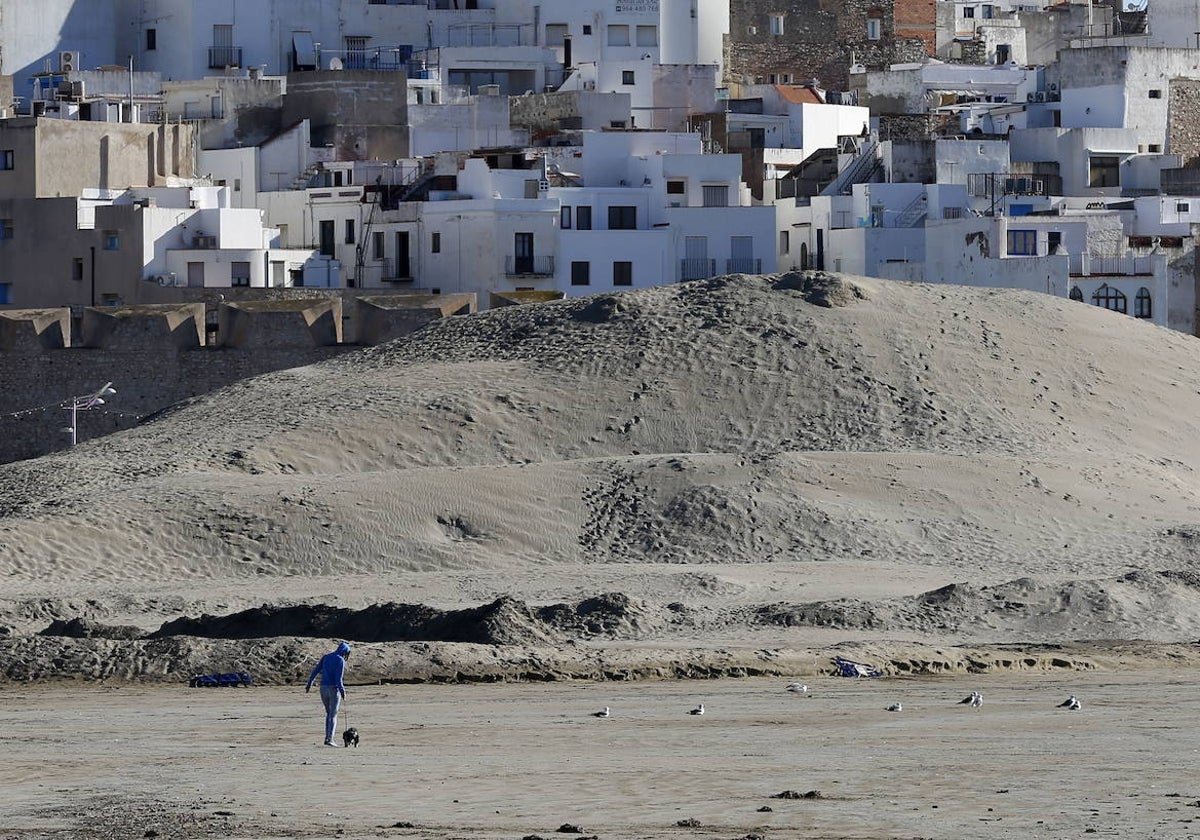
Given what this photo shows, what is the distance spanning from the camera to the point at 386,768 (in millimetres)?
18812

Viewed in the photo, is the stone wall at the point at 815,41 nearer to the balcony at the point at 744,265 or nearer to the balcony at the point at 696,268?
the balcony at the point at 744,265

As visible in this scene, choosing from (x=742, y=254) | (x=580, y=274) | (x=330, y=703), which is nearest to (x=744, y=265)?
(x=742, y=254)

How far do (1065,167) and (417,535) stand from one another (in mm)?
30788

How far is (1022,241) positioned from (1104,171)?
31.4 ft

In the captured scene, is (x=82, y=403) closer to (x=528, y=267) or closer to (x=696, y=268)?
(x=528, y=267)

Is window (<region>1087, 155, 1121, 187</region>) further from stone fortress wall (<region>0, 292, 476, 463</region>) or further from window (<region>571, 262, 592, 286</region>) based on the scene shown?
stone fortress wall (<region>0, 292, 476, 463</region>)

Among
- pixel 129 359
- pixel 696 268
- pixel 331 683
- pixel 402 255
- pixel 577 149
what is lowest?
pixel 129 359

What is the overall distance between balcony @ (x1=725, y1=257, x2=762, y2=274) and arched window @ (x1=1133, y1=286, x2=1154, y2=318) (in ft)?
25.6

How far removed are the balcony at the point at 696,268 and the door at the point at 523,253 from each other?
2914 millimetres

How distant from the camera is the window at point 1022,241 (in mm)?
50969

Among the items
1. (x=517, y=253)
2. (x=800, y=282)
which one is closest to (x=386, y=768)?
(x=800, y=282)

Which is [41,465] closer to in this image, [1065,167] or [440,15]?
[1065,167]

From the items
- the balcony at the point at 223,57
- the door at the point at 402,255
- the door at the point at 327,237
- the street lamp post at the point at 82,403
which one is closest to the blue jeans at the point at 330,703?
the street lamp post at the point at 82,403

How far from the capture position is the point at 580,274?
2087 inches
